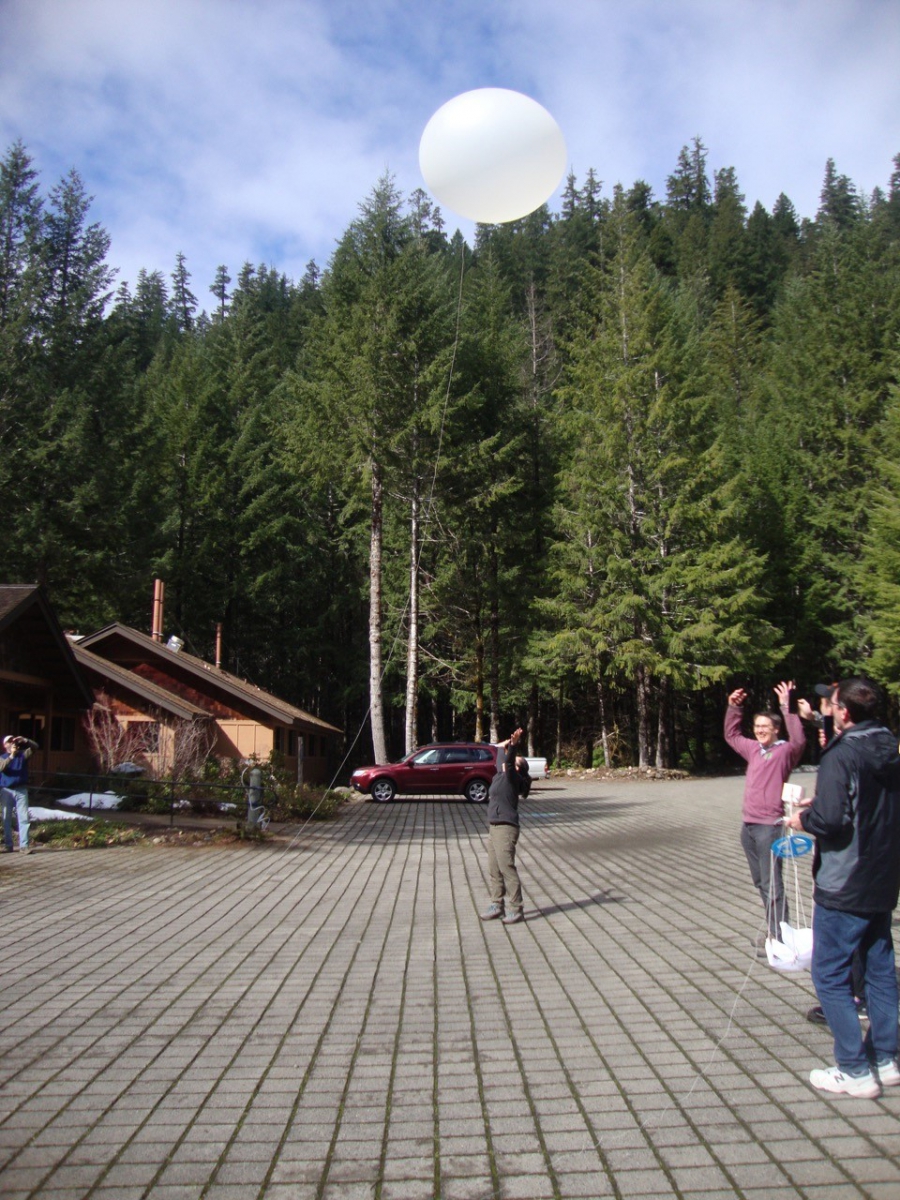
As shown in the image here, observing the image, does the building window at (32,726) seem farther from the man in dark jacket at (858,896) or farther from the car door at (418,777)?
the man in dark jacket at (858,896)

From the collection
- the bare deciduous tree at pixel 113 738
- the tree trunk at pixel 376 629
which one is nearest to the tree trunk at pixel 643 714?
the tree trunk at pixel 376 629

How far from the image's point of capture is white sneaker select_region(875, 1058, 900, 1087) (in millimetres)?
4422

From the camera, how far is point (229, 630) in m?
43.6

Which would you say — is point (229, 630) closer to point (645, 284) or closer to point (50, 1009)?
point (645, 284)

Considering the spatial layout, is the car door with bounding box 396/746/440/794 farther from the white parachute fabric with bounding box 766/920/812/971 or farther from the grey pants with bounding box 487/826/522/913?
the white parachute fabric with bounding box 766/920/812/971

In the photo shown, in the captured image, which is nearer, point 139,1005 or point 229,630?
point 139,1005

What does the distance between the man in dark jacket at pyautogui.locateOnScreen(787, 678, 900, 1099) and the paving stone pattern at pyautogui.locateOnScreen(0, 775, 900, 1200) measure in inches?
9.7

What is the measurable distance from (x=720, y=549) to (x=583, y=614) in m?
5.78

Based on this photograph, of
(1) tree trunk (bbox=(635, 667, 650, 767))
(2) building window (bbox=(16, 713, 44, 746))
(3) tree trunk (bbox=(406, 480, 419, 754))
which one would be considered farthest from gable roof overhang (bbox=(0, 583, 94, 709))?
(1) tree trunk (bbox=(635, 667, 650, 767))

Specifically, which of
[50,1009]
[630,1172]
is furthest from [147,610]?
[630,1172]

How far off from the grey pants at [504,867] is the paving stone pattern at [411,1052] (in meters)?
0.31

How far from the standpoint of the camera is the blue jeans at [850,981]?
4.31 meters

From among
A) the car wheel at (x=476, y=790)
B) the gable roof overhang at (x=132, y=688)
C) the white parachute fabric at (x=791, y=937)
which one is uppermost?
the gable roof overhang at (x=132, y=688)

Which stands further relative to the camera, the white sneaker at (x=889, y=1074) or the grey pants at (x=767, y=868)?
the grey pants at (x=767, y=868)
